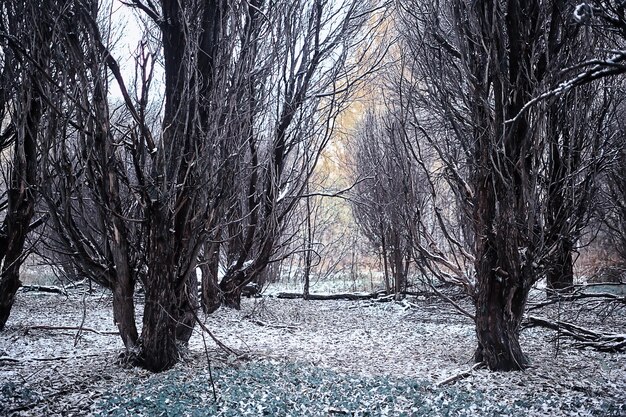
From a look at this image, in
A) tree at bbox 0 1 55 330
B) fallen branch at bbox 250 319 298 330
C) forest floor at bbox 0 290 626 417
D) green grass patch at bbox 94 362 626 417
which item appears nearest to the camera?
green grass patch at bbox 94 362 626 417

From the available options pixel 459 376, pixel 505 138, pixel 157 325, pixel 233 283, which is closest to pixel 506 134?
pixel 505 138

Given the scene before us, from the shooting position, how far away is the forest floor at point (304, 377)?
4262mm

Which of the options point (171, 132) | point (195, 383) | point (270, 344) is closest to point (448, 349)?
point (270, 344)

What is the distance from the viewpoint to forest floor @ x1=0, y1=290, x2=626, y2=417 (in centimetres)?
426

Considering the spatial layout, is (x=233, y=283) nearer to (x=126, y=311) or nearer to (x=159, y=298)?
(x=126, y=311)

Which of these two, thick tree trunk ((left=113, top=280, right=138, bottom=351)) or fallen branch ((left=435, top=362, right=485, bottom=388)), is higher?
thick tree trunk ((left=113, top=280, right=138, bottom=351))

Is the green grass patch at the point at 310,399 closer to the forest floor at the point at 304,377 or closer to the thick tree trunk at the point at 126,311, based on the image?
the forest floor at the point at 304,377

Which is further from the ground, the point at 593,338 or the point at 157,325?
the point at 157,325

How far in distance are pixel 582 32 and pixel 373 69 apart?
12.9 ft

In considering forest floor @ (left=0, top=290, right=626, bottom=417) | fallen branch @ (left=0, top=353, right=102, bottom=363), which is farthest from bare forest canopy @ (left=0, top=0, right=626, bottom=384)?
fallen branch @ (left=0, top=353, right=102, bottom=363)

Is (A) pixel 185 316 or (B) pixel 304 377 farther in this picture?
(A) pixel 185 316

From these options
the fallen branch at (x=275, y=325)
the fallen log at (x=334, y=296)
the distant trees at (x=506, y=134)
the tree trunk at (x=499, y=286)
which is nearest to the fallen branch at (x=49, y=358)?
the fallen branch at (x=275, y=325)

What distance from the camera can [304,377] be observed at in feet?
16.9

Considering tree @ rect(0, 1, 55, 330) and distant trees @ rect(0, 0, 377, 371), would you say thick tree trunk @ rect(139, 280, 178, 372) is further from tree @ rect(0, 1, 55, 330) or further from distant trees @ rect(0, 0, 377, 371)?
tree @ rect(0, 1, 55, 330)
